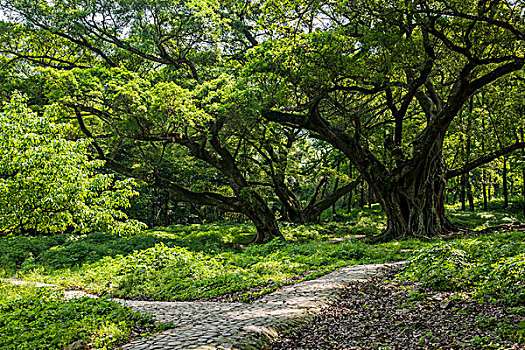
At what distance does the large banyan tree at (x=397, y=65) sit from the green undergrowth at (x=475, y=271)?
5400mm

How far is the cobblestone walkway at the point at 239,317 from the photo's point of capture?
4.19m

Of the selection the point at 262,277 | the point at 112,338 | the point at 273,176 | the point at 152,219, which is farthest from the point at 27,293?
the point at 152,219

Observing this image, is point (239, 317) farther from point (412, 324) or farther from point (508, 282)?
point (508, 282)

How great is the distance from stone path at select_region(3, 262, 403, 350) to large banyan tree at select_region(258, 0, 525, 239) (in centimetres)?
689

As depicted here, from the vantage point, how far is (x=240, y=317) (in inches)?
204

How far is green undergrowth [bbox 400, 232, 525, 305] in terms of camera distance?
4.58 metres

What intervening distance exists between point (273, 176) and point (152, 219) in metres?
15.3

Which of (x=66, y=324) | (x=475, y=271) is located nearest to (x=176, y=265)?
(x=66, y=324)

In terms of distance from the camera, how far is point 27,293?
8.02 m

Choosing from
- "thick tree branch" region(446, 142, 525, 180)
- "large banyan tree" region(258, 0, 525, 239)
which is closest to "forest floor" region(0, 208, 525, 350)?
"large banyan tree" region(258, 0, 525, 239)

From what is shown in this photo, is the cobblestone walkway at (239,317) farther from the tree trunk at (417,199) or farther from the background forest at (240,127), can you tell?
the tree trunk at (417,199)

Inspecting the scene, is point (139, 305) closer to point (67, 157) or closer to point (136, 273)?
point (136, 273)

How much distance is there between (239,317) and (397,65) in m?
9.29

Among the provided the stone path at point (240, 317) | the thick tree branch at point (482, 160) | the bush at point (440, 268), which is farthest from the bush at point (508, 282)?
the thick tree branch at point (482, 160)
